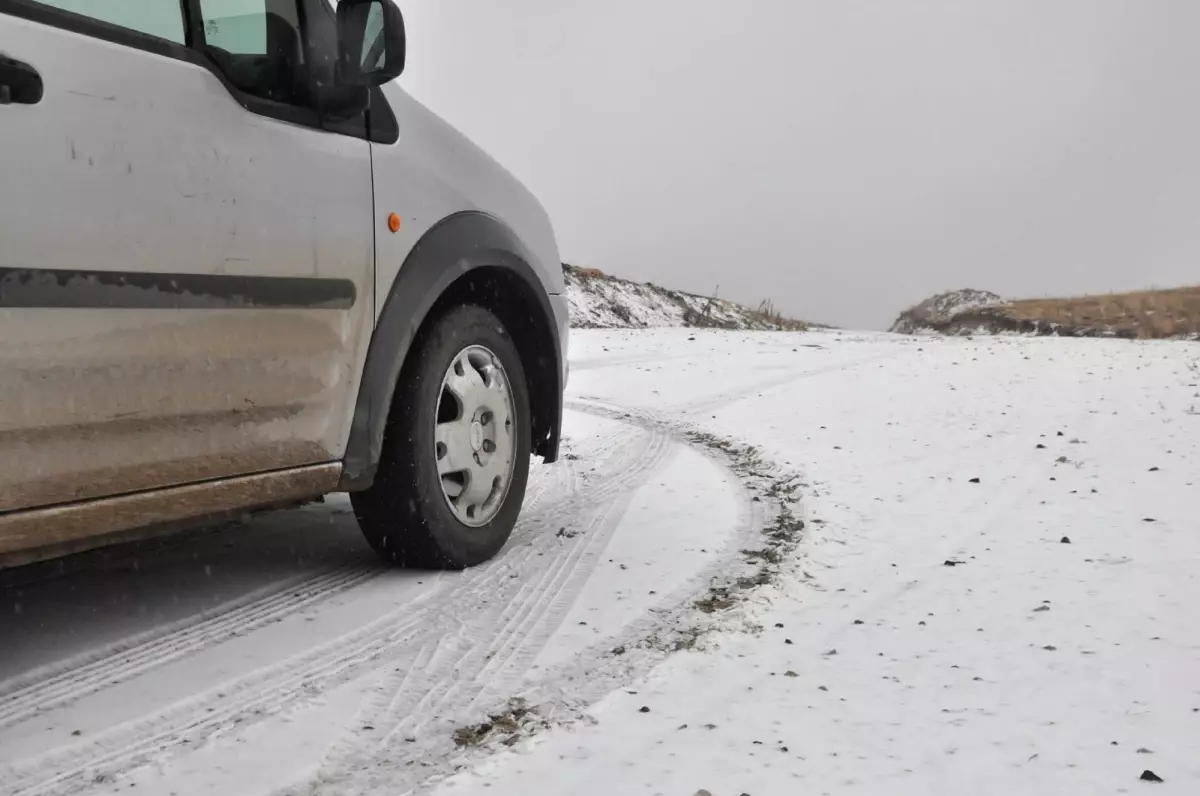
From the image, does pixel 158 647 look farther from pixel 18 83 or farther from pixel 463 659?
pixel 18 83

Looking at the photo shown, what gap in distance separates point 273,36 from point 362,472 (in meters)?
1.21

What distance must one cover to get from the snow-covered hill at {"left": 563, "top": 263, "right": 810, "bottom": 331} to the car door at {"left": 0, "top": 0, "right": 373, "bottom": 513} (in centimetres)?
1256

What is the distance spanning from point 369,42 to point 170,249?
85 cm

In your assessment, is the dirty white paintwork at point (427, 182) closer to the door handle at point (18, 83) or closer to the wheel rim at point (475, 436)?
the wheel rim at point (475, 436)

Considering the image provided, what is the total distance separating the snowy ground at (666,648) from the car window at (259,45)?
1423mm

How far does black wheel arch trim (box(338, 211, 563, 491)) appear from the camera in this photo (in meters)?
2.85

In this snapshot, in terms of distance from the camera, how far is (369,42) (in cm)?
270

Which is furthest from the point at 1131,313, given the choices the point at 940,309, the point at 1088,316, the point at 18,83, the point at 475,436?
the point at 18,83

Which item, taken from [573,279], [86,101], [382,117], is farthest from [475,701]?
[573,279]

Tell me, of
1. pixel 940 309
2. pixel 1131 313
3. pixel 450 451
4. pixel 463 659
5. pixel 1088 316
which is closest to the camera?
pixel 463 659

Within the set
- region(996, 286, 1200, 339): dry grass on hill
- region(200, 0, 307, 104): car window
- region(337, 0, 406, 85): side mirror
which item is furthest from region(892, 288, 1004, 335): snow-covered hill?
region(200, 0, 307, 104): car window

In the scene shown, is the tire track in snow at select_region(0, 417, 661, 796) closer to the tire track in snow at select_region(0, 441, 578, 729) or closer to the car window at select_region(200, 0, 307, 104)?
the tire track in snow at select_region(0, 441, 578, 729)

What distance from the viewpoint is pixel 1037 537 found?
3.39 m

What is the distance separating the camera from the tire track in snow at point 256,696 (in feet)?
6.14
